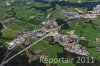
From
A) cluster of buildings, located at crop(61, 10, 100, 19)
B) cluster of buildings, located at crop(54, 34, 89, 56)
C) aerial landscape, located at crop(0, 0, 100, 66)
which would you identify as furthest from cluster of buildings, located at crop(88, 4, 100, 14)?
cluster of buildings, located at crop(54, 34, 89, 56)

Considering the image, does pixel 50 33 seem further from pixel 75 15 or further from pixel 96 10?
pixel 96 10

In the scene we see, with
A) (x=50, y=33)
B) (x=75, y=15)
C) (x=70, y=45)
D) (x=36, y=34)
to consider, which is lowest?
(x=70, y=45)

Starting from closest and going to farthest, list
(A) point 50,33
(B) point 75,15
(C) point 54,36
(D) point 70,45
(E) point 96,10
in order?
(D) point 70,45 → (C) point 54,36 → (A) point 50,33 → (B) point 75,15 → (E) point 96,10

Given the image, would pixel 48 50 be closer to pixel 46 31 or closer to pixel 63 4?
pixel 46 31

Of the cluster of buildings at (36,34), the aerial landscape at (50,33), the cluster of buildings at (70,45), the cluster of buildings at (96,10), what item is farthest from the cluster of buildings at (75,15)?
the cluster of buildings at (70,45)

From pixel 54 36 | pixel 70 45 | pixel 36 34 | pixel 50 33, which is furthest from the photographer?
pixel 50 33

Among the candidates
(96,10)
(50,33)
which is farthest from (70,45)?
(96,10)

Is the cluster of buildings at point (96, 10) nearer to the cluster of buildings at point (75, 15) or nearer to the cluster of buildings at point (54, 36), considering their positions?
the cluster of buildings at point (75, 15)
